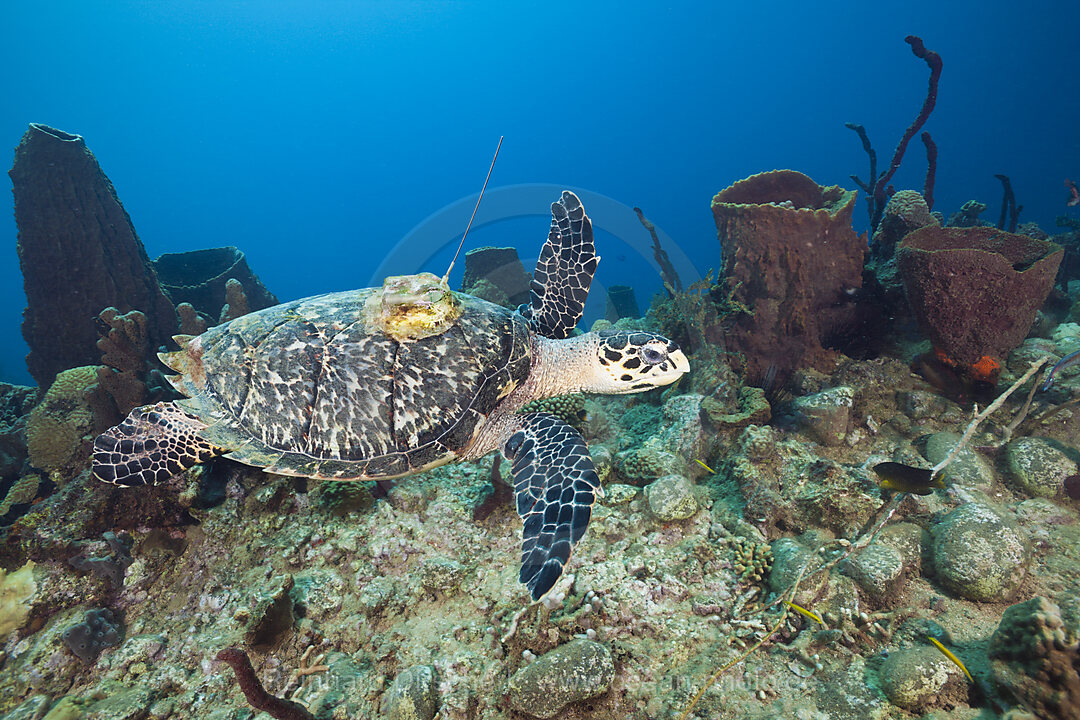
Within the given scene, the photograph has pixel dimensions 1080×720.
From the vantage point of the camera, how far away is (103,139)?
69875 mm

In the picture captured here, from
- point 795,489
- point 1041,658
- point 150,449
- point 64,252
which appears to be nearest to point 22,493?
point 150,449

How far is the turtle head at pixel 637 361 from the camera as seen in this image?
3.22 m

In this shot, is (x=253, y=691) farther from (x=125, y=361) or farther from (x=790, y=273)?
(x=790, y=273)

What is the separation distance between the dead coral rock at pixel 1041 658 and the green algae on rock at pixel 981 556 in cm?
41

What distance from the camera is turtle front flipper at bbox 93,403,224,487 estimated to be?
287cm

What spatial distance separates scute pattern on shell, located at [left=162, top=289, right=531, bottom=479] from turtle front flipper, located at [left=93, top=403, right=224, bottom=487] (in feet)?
0.47

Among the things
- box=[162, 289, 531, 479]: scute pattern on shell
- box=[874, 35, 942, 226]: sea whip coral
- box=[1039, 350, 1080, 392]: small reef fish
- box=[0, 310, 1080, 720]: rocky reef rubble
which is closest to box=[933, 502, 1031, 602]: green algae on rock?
box=[0, 310, 1080, 720]: rocky reef rubble

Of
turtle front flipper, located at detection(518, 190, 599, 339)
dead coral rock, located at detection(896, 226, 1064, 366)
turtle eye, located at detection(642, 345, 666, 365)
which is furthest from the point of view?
turtle front flipper, located at detection(518, 190, 599, 339)

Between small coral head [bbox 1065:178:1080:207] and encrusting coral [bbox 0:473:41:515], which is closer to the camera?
encrusting coral [bbox 0:473:41:515]

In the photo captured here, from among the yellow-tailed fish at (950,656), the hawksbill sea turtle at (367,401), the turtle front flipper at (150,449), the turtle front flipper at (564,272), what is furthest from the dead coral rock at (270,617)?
the yellow-tailed fish at (950,656)

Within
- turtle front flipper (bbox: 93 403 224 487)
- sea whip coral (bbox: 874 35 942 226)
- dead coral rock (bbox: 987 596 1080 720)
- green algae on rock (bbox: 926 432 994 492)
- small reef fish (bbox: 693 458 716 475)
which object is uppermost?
sea whip coral (bbox: 874 35 942 226)

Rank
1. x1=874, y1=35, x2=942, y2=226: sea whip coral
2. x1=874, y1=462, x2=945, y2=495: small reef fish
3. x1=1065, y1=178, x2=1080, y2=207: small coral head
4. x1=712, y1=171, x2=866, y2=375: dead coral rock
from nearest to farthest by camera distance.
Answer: x1=874, y1=462, x2=945, y2=495: small reef fish, x1=712, y1=171, x2=866, y2=375: dead coral rock, x1=874, y1=35, x2=942, y2=226: sea whip coral, x1=1065, y1=178, x2=1080, y2=207: small coral head

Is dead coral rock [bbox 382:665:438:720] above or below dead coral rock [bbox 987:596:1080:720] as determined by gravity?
below

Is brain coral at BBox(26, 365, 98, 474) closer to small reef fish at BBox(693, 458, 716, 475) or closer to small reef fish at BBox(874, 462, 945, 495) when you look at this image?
small reef fish at BBox(693, 458, 716, 475)
